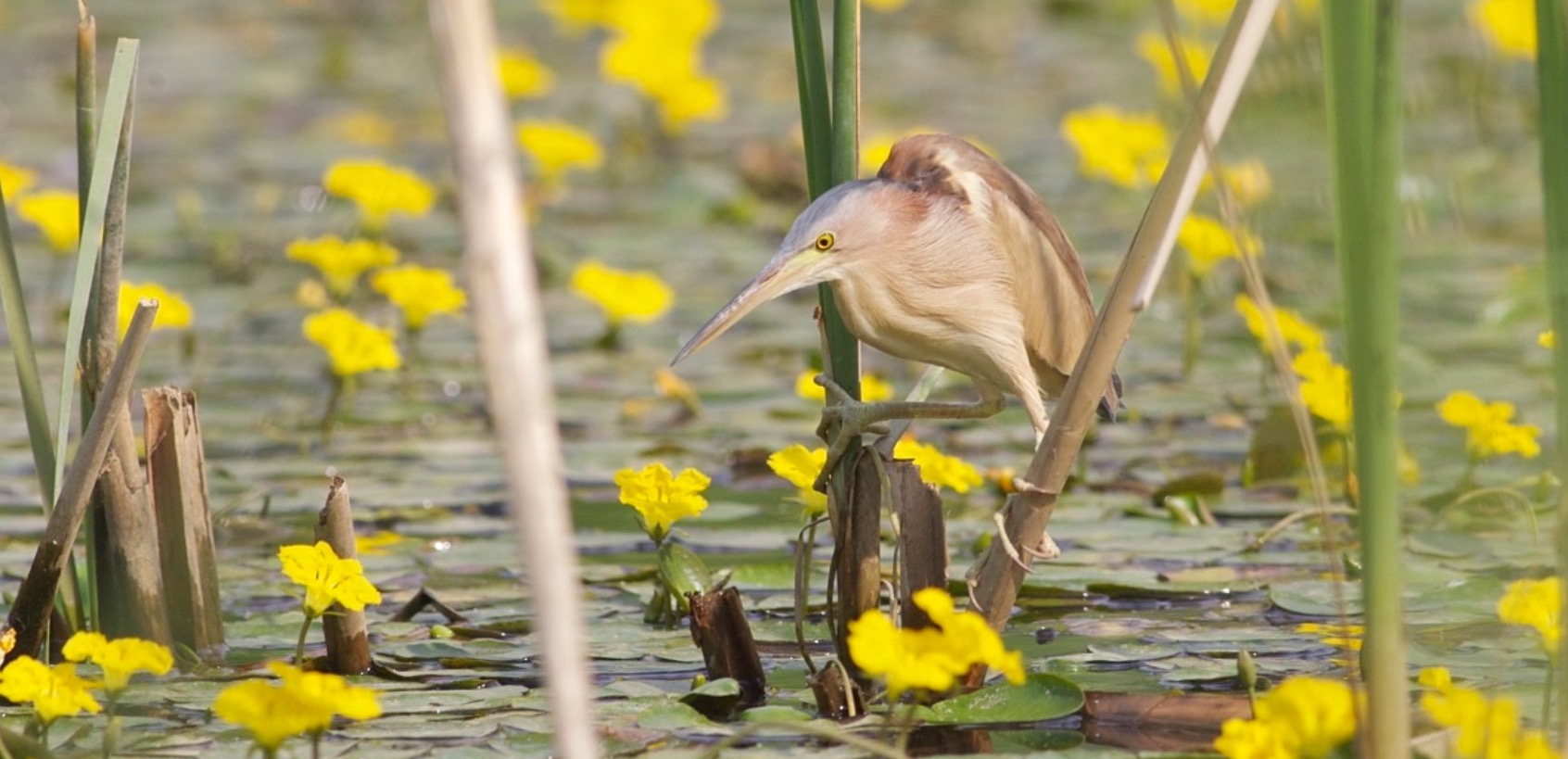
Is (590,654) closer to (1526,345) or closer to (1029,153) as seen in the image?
(1526,345)

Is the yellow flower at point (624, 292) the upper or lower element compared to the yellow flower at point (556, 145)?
lower

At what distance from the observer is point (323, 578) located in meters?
2.36

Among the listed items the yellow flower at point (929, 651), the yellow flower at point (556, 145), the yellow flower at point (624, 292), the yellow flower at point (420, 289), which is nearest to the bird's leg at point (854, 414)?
the yellow flower at point (929, 651)

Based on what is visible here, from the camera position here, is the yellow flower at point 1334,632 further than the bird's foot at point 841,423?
Yes

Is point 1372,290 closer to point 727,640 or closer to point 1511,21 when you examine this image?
point 727,640

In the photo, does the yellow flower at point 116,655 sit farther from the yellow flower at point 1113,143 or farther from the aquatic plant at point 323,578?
the yellow flower at point 1113,143

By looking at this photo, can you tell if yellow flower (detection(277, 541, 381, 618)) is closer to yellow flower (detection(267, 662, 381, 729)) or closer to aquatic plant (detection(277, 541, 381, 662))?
aquatic plant (detection(277, 541, 381, 662))

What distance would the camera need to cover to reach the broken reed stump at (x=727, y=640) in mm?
2420

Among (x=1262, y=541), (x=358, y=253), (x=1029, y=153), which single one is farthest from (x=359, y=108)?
(x=1262, y=541)

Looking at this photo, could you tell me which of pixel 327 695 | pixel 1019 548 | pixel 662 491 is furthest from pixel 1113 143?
pixel 327 695

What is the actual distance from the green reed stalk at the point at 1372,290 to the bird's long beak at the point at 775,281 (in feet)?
2.19

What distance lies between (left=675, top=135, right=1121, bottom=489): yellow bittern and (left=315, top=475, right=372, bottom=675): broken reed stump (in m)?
0.43

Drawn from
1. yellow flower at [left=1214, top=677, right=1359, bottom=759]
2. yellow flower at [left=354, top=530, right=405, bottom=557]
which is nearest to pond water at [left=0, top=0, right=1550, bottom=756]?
yellow flower at [left=354, top=530, right=405, bottom=557]

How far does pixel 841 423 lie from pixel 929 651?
0.55m
